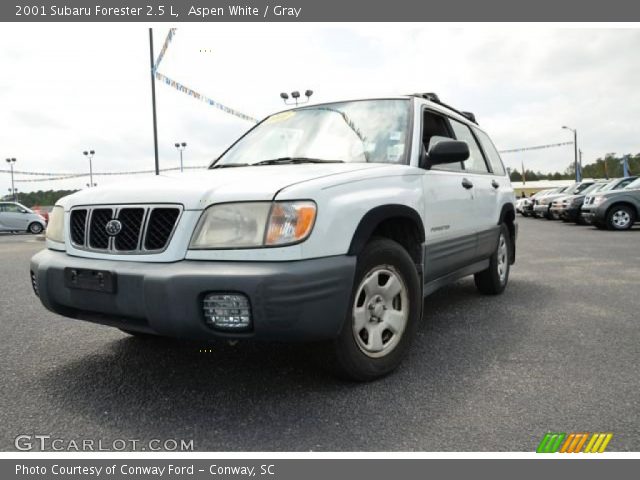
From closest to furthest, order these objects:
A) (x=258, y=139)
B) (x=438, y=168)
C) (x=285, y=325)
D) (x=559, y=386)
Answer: (x=285, y=325), (x=559, y=386), (x=438, y=168), (x=258, y=139)

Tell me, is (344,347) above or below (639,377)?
above

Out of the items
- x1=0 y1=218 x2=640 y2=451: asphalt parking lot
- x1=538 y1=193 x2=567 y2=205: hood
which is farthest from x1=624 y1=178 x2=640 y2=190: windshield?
x1=0 y1=218 x2=640 y2=451: asphalt parking lot

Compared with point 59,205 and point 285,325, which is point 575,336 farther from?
point 59,205

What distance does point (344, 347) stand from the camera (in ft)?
8.79

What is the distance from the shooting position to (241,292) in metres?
2.33

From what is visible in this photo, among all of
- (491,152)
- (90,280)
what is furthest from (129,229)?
(491,152)

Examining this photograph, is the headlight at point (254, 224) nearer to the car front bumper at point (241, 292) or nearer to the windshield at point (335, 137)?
the car front bumper at point (241, 292)

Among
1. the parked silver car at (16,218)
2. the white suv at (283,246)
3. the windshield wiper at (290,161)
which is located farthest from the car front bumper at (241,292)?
the parked silver car at (16,218)

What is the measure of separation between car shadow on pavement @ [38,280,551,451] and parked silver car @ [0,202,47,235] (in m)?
22.9

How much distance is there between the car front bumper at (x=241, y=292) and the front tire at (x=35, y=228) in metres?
24.3

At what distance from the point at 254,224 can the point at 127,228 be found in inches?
27.9

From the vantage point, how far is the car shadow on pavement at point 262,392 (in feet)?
7.68

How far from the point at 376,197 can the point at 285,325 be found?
929 millimetres

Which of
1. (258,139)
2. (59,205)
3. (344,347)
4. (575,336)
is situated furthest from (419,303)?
(59,205)
